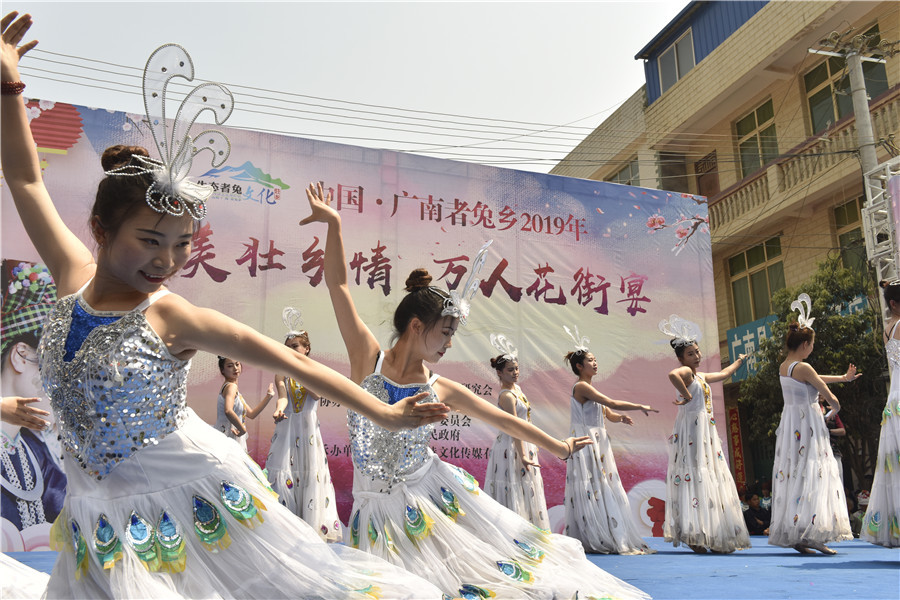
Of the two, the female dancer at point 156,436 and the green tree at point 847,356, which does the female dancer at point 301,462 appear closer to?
the female dancer at point 156,436

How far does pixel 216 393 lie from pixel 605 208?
5507 mm

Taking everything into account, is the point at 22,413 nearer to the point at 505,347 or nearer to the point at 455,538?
the point at 455,538

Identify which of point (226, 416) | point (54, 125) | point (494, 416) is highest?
point (54, 125)

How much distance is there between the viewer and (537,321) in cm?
910

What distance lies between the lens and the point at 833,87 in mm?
12672

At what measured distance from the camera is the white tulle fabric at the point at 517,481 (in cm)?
691

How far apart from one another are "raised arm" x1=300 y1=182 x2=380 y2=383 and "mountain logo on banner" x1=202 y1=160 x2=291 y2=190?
543cm

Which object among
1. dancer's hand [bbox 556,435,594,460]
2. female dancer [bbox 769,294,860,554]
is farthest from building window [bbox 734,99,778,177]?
dancer's hand [bbox 556,435,594,460]

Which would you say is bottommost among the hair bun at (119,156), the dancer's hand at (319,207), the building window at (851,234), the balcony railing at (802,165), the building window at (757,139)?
the hair bun at (119,156)

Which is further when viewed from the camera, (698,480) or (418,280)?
(698,480)

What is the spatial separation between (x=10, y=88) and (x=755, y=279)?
14640 millimetres

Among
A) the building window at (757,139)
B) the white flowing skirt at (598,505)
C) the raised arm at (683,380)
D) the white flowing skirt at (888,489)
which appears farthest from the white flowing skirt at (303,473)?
the building window at (757,139)

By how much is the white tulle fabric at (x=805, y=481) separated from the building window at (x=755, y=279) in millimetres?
8810

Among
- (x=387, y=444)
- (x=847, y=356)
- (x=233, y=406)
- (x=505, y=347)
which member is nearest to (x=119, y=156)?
(x=387, y=444)
